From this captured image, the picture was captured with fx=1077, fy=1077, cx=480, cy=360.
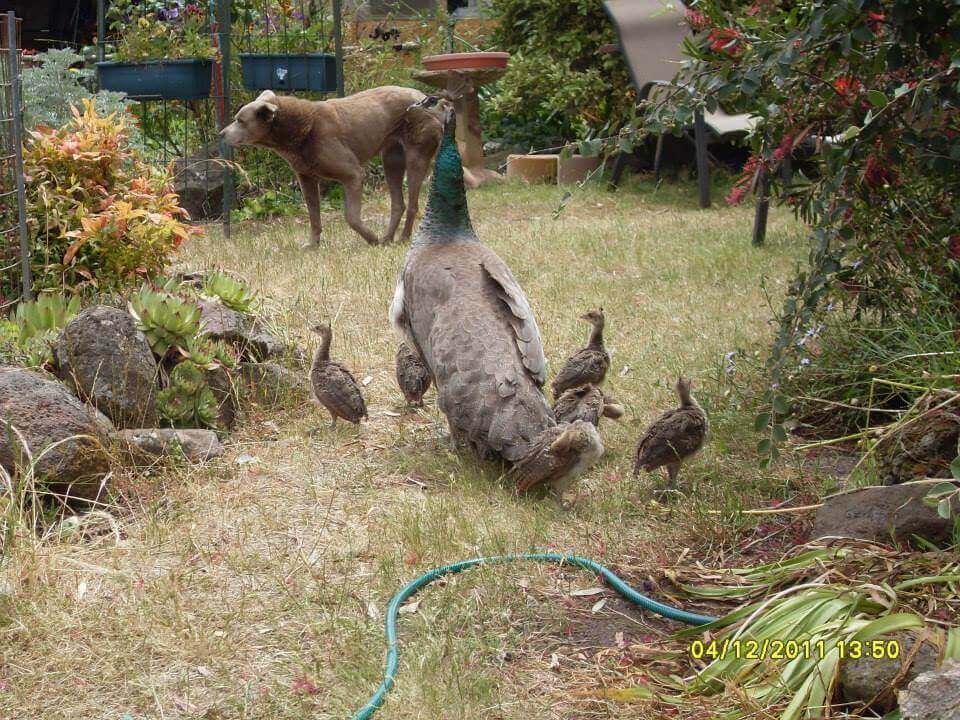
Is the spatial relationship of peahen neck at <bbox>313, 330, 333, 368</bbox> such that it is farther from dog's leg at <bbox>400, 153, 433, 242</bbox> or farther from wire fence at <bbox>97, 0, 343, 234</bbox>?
dog's leg at <bbox>400, 153, 433, 242</bbox>

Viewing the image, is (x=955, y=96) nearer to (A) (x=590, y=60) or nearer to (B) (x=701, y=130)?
(B) (x=701, y=130)

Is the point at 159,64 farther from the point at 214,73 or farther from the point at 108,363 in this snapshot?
the point at 108,363

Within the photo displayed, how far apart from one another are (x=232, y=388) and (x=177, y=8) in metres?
7.03

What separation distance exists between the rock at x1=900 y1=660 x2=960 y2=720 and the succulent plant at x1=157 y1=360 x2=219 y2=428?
3632 millimetres

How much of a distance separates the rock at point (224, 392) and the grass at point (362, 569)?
0.37 feet

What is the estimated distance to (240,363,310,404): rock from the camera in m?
5.71

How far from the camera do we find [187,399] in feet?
17.0

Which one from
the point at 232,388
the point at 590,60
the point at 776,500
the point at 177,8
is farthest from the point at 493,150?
the point at 776,500

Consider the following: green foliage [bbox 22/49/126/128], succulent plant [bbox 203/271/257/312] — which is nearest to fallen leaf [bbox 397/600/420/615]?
succulent plant [bbox 203/271/257/312]

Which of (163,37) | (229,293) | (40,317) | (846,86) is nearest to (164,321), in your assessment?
(40,317)

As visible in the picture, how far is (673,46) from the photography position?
1223cm

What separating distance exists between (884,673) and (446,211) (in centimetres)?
335

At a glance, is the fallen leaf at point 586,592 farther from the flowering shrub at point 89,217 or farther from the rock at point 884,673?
the flowering shrub at point 89,217
